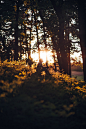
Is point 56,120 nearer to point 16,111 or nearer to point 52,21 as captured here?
point 16,111

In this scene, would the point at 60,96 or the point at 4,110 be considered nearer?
the point at 4,110

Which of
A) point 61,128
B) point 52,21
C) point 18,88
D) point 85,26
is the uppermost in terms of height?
point 52,21

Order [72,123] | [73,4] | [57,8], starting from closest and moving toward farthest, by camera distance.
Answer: [72,123] → [73,4] → [57,8]

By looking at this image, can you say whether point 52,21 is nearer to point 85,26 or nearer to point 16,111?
point 85,26

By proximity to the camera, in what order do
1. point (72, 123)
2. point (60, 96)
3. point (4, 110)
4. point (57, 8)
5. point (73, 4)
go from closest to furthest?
point (4, 110), point (72, 123), point (60, 96), point (73, 4), point (57, 8)

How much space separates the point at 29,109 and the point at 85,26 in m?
10.4

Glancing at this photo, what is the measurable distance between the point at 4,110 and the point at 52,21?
55.8ft

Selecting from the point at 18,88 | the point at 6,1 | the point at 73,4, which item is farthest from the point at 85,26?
the point at 18,88

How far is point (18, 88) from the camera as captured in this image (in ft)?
19.7

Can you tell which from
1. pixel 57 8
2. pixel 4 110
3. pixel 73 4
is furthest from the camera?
pixel 57 8

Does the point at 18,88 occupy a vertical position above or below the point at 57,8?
below

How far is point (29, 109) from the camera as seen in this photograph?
4.90 metres

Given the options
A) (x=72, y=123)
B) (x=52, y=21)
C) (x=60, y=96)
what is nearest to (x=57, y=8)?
(x=52, y=21)

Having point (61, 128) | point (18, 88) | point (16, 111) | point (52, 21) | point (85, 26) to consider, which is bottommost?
point (61, 128)
